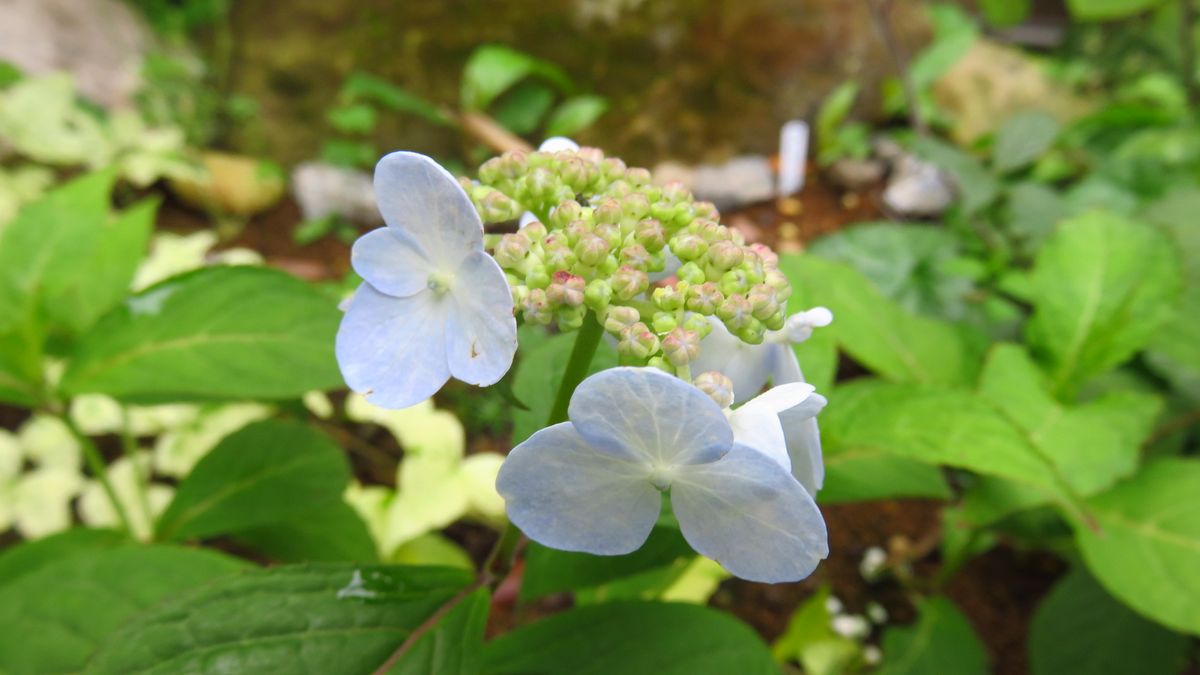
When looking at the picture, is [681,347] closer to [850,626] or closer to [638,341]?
[638,341]

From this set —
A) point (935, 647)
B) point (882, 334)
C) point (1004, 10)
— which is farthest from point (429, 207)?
point (1004, 10)

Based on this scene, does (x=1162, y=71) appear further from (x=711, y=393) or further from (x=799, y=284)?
(x=711, y=393)

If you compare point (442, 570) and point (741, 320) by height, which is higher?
point (741, 320)

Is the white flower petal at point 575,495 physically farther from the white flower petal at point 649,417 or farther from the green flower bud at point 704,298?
the green flower bud at point 704,298

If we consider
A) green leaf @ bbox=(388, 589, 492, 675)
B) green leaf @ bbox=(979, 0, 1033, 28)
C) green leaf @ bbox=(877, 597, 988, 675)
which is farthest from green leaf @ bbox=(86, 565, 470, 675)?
green leaf @ bbox=(979, 0, 1033, 28)

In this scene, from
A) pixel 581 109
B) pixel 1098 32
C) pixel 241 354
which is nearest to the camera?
pixel 241 354

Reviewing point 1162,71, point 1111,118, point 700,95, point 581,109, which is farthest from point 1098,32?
point 581,109

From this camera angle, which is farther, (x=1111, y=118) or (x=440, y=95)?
(x=440, y=95)
